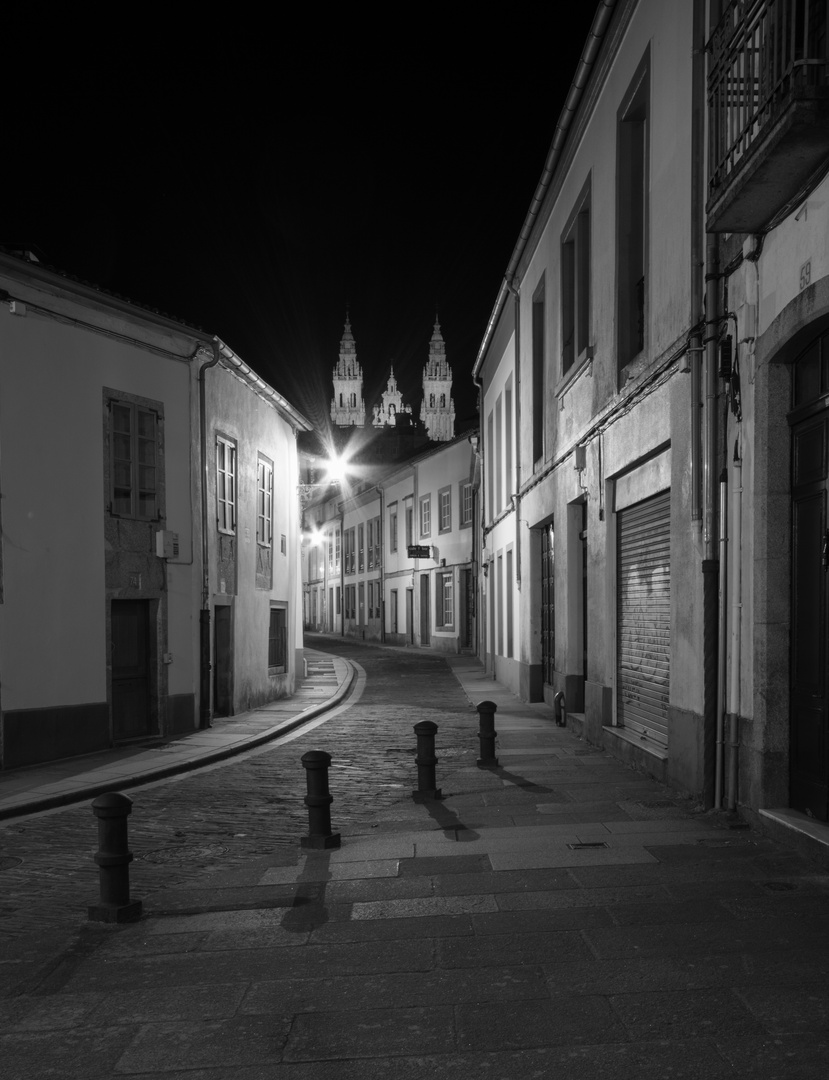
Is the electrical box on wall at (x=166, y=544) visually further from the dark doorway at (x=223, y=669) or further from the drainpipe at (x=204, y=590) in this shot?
the dark doorway at (x=223, y=669)

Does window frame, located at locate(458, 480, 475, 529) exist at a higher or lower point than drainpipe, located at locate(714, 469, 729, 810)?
higher

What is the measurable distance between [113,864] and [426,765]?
3.91 m

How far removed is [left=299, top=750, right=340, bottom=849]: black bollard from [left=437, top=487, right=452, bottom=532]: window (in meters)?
29.5

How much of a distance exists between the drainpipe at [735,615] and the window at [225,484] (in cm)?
1062

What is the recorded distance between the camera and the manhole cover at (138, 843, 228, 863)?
7.75 m

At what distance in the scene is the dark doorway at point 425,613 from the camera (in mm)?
40031

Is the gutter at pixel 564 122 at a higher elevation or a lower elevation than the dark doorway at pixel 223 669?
higher

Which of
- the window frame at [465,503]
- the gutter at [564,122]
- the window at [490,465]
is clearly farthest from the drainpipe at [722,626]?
the window frame at [465,503]

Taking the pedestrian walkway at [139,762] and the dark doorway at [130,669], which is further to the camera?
the dark doorway at [130,669]

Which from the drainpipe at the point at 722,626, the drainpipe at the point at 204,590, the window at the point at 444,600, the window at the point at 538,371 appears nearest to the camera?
the drainpipe at the point at 722,626

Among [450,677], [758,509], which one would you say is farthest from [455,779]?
[450,677]

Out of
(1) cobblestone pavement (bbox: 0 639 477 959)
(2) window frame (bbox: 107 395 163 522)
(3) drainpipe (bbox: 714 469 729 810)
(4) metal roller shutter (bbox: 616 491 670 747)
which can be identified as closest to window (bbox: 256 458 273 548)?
(2) window frame (bbox: 107 395 163 522)

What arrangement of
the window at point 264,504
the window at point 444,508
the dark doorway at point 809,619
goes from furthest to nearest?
the window at point 444,508 → the window at point 264,504 → the dark doorway at point 809,619

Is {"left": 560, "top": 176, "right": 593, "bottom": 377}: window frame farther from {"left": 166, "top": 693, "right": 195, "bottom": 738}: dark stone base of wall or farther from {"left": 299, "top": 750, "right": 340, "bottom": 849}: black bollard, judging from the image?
{"left": 299, "top": 750, "right": 340, "bottom": 849}: black bollard
